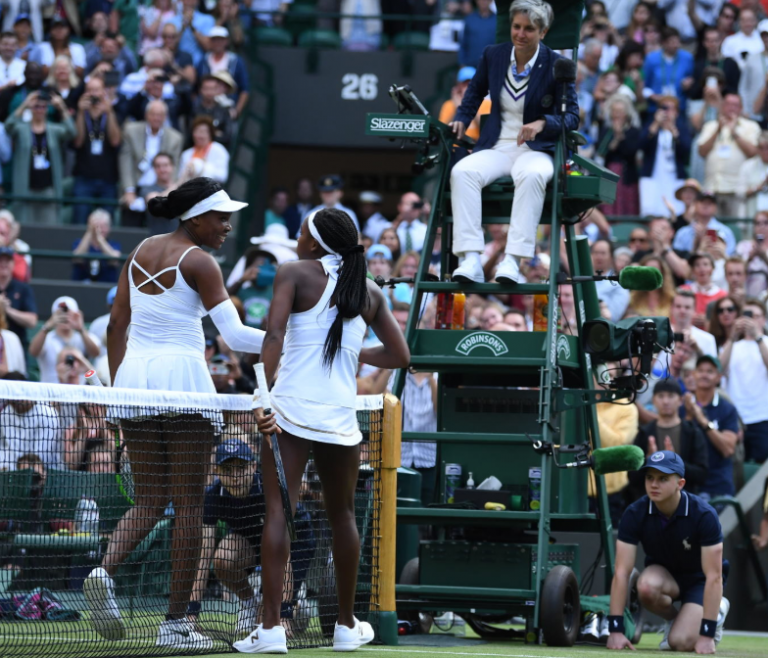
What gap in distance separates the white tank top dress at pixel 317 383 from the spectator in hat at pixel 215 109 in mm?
11618

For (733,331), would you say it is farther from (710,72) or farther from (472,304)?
(710,72)

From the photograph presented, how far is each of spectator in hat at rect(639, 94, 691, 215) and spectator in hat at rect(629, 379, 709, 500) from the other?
5.94 m

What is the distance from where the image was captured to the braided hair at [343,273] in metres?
7.07

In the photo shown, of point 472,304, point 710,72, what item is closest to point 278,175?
point 710,72

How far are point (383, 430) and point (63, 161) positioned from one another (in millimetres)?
10989

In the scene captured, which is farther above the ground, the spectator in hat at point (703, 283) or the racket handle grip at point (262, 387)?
the racket handle grip at point (262, 387)

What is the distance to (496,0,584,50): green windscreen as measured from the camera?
9.98m

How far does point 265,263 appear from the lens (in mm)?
15266

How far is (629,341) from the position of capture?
925cm

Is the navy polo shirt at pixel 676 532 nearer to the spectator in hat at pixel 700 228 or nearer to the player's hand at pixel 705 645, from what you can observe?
the player's hand at pixel 705 645

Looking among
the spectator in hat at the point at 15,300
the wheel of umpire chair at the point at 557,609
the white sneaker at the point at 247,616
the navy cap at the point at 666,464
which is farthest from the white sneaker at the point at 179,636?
the spectator in hat at the point at 15,300

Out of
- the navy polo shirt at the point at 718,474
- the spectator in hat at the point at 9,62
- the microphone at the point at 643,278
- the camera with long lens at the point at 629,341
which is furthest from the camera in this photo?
the spectator in hat at the point at 9,62

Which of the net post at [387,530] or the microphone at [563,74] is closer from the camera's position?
the net post at [387,530]

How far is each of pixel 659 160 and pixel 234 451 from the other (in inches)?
429
